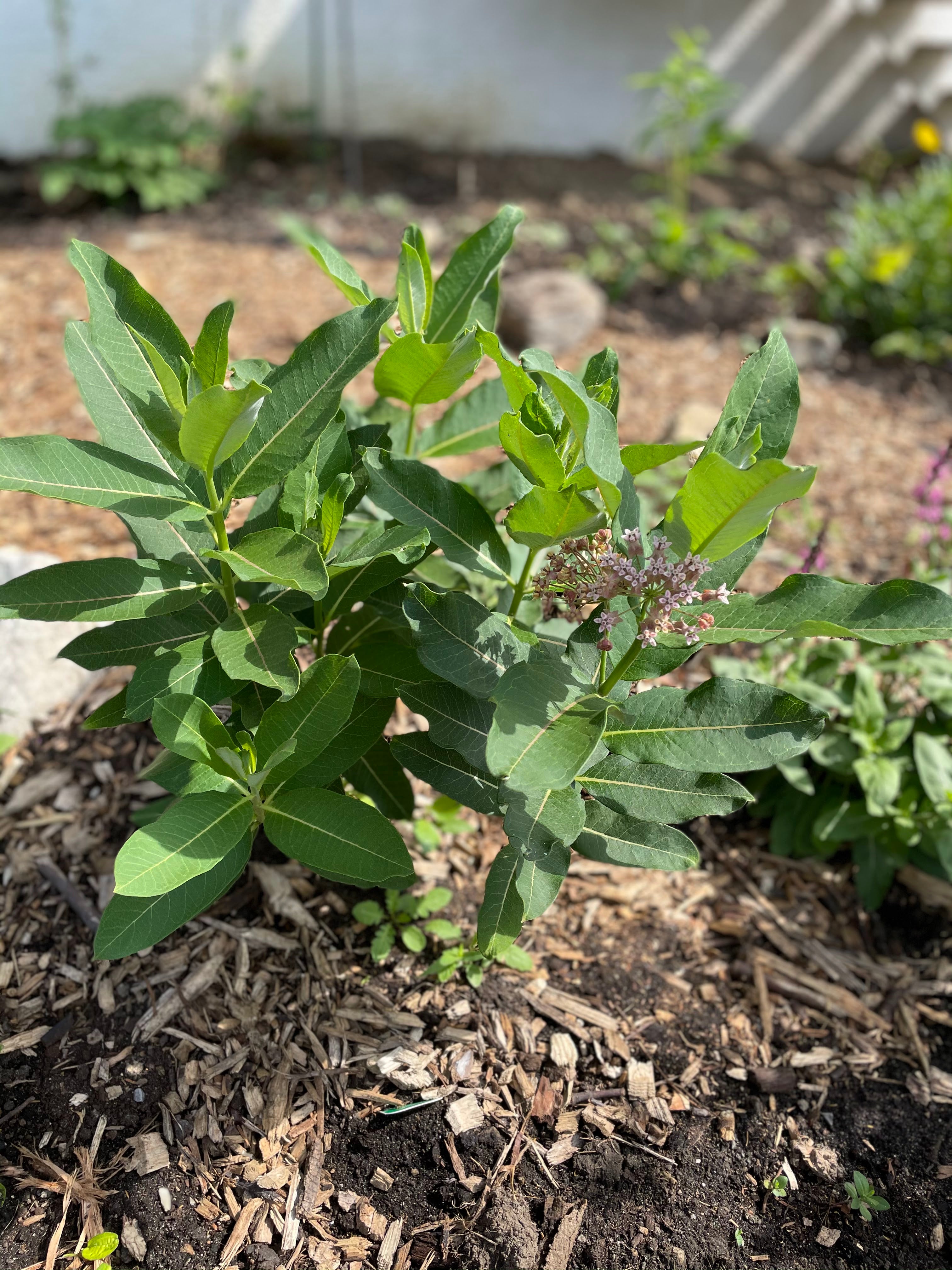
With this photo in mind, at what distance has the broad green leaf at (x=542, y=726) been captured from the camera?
4.08 feet

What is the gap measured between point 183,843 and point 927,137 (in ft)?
25.2

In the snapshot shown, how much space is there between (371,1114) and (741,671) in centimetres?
136

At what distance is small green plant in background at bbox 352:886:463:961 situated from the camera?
1932mm

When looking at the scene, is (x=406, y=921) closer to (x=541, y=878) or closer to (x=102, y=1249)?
(x=541, y=878)

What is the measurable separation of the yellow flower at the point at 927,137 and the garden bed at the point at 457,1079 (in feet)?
22.0

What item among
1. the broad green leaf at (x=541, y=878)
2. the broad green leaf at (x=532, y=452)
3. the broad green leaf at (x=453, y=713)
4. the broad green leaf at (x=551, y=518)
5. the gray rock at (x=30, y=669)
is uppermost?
the broad green leaf at (x=532, y=452)

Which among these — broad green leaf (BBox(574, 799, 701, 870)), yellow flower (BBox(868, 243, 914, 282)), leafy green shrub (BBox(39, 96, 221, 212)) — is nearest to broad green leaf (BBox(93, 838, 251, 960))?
broad green leaf (BBox(574, 799, 701, 870))

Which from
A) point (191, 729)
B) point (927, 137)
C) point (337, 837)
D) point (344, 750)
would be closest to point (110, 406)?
point (191, 729)

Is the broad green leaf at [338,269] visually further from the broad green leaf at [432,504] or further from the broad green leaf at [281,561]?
the broad green leaf at [281,561]

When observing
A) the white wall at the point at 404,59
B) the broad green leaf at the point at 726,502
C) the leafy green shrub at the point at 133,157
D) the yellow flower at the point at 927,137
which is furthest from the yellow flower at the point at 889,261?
the broad green leaf at the point at 726,502

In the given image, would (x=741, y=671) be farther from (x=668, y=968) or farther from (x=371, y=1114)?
(x=371, y=1114)

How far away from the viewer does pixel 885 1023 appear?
83.4 inches

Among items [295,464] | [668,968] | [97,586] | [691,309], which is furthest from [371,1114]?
[691,309]

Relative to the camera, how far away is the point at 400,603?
1672mm
